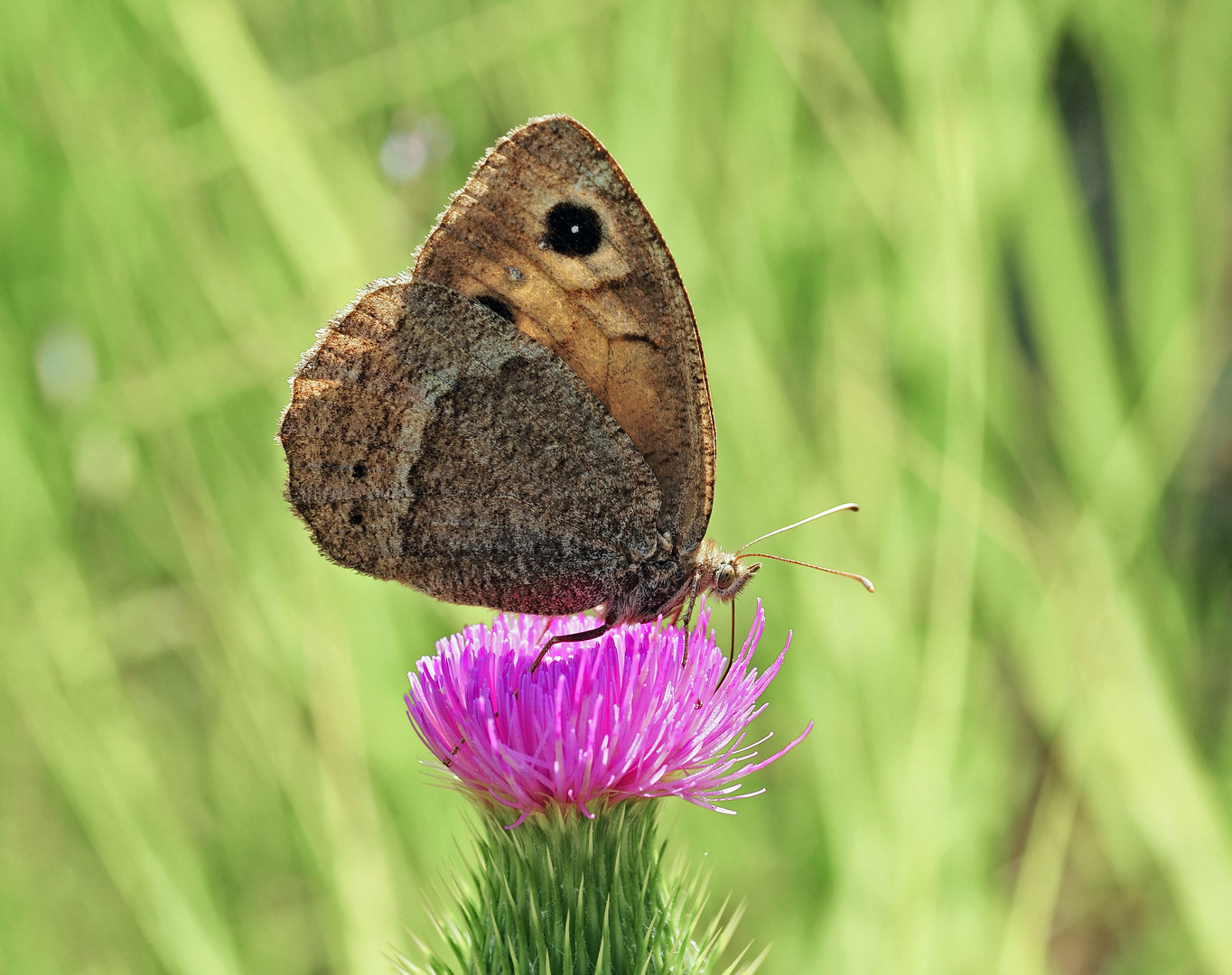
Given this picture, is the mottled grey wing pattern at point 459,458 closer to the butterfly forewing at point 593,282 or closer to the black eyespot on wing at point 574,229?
the butterfly forewing at point 593,282

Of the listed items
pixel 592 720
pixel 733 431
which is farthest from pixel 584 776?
pixel 733 431

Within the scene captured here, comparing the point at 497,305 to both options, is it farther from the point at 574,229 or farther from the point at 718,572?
the point at 718,572

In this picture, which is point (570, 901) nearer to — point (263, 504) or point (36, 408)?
point (263, 504)

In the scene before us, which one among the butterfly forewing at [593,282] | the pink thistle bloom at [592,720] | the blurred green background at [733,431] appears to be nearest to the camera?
the pink thistle bloom at [592,720]

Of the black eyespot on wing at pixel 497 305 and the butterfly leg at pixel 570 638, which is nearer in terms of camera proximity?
the butterfly leg at pixel 570 638

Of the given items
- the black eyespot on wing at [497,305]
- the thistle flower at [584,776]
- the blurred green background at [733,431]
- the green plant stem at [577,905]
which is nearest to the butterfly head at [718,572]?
the thistle flower at [584,776]

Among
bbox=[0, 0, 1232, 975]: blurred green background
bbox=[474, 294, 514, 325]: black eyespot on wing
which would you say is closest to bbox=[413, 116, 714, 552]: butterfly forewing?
bbox=[474, 294, 514, 325]: black eyespot on wing

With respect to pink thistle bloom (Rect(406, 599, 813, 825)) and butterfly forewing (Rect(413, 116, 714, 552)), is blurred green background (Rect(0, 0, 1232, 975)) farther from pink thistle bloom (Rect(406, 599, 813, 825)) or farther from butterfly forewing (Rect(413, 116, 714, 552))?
pink thistle bloom (Rect(406, 599, 813, 825))
